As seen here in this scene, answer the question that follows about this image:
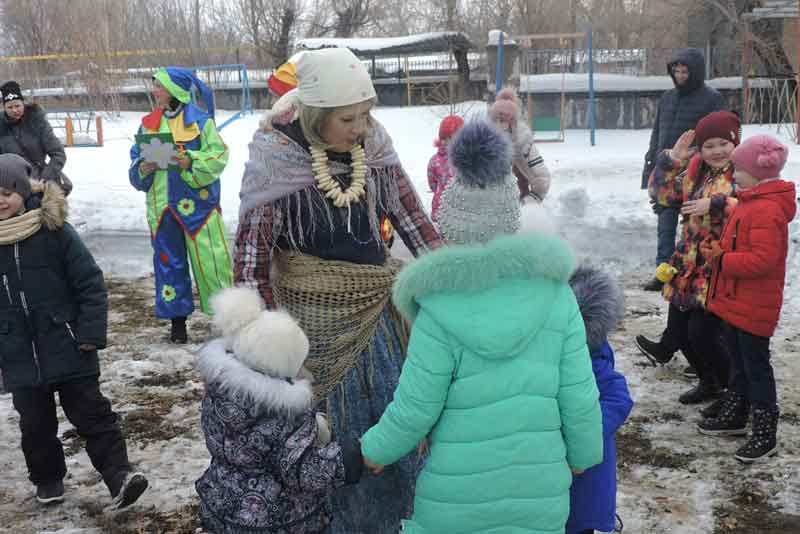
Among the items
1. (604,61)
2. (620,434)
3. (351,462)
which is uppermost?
(604,61)

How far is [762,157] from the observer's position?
12.6 ft

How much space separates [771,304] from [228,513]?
268 centimetres

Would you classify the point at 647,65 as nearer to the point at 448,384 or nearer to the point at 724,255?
the point at 724,255

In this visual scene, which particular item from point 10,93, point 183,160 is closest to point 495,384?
point 183,160

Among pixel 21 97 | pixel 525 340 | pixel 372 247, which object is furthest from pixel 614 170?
pixel 525 340

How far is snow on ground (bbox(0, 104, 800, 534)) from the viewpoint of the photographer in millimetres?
3633

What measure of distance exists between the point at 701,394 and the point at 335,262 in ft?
8.89

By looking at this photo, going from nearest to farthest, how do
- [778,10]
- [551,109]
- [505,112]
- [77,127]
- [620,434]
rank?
1. [620,434]
2. [505,112]
3. [778,10]
4. [551,109]
5. [77,127]

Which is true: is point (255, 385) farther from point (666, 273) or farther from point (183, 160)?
point (183, 160)

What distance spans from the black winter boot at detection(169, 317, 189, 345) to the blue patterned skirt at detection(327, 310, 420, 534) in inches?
136

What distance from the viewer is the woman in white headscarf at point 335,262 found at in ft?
9.43

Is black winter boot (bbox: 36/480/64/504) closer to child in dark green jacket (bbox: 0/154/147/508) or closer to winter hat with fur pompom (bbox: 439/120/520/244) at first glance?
child in dark green jacket (bbox: 0/154/147/508)

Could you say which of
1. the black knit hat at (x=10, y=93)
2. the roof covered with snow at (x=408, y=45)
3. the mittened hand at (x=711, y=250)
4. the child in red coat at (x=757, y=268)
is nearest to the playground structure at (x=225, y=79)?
the roof covered with snow at (x=408, y=45)

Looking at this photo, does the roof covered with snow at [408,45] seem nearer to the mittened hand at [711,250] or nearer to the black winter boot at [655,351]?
the black winter boot at [655,351]
